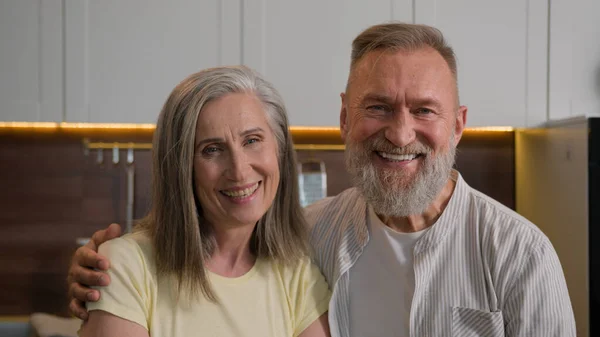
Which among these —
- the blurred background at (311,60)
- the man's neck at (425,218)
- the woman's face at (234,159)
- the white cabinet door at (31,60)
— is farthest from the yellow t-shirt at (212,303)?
the white cabinet door at (31,60)

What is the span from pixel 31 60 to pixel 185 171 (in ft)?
4.67

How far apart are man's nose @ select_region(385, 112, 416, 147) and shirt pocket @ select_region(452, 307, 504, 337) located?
0.36 meters

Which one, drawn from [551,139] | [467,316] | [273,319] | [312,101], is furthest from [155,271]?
[551,139]

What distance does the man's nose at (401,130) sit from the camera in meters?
1.38

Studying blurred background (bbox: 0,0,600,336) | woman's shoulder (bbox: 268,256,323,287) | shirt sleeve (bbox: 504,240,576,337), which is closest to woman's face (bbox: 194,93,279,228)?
woman's shoulder (bbox: 268,256,323,287)

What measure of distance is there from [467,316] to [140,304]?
2.15ft

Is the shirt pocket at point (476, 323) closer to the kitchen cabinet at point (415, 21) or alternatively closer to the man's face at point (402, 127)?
the man's face at point (402, 127)

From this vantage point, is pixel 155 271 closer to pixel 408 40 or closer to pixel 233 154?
Result: pixel 233 154

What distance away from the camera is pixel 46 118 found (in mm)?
2447

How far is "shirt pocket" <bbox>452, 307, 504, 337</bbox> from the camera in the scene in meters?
1.36

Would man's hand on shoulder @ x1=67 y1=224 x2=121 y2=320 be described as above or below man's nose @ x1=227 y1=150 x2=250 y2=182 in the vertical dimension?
below

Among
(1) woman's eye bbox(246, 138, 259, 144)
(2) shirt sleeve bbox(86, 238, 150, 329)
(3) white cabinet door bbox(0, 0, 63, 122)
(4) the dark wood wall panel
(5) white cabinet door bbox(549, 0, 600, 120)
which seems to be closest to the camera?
(2) shirt sleeve bbox(86, 238, 150, 329)

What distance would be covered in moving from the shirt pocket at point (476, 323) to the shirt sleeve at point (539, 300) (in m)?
0.03

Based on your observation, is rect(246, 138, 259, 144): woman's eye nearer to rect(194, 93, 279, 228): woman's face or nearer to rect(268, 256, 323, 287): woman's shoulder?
rect(194, 93, 279, 228): woman's face
